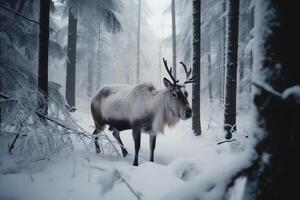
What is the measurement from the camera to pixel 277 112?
3.73 ft

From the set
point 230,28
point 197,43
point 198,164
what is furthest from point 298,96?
point 197,43

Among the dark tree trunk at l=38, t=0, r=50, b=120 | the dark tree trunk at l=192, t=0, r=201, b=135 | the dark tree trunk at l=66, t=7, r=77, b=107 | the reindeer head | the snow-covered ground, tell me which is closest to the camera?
the snow-covered ground

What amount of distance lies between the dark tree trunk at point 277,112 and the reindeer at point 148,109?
3.63 meters

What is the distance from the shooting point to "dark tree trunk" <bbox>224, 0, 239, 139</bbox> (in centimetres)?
633

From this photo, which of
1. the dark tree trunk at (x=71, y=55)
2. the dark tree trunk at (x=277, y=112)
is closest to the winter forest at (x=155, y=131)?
the dark tree trunk at (x=277, y=112)

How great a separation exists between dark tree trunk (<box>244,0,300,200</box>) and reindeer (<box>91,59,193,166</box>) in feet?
11.9

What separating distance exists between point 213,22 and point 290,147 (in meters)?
17.4

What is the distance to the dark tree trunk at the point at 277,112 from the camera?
3.58ft

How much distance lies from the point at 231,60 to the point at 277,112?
226 inches

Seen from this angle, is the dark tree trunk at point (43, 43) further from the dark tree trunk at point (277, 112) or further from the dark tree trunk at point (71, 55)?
the dark tree trunk at point (71, 55)

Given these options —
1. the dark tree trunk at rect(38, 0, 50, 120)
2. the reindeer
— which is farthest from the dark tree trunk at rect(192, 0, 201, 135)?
the dark tree trunk at rect(38, 0, 50, 120)

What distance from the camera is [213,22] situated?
1678cm

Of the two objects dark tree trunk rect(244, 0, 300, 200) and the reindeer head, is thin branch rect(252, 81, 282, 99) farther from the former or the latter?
the reindeer head

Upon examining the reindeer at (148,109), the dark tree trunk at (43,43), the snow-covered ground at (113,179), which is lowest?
the snow-covered ground at (113,179)
